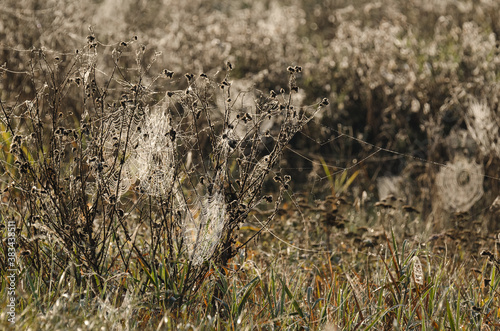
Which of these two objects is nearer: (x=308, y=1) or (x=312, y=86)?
(x=312, y=86)

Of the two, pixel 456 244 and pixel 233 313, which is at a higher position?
pixel 233 313

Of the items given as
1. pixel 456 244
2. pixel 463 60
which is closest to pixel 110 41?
pixel 463 60

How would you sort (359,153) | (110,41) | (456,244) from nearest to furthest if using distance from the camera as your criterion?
1. (456,244)
2. (359,153)
3. (110,41)

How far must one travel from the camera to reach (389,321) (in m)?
2.81

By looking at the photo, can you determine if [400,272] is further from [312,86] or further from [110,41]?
[110,41]

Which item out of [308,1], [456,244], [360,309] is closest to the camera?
[360,309]

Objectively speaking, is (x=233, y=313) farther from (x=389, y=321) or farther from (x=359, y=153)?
(x=359, y=153)

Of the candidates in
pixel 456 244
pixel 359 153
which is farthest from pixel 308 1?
pixel 456 244

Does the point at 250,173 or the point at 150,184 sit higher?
the point at 150,184

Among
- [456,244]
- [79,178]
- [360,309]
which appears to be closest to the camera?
[360,309]

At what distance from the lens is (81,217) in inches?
115

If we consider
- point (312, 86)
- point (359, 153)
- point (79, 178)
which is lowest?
point (359, 153)

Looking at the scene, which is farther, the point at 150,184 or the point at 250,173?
the point at 250,173

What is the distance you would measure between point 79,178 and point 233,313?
0.95 meters
